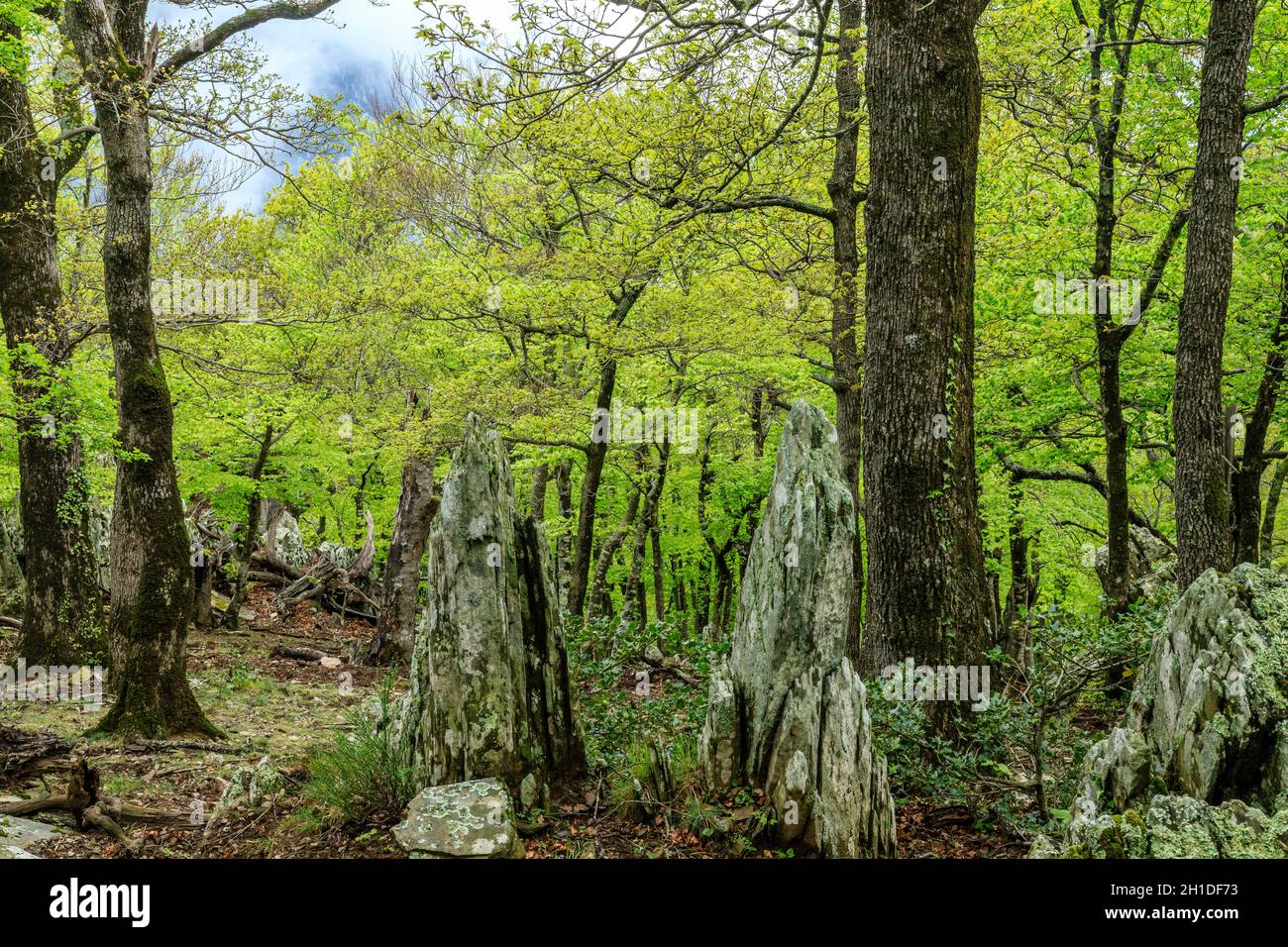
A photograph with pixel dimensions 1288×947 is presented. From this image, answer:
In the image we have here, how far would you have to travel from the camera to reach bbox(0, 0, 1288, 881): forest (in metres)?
5.43

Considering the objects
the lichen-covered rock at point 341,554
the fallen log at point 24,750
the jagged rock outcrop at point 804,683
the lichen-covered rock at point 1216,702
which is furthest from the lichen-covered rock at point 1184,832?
the lichen-covered rock at point 341,554

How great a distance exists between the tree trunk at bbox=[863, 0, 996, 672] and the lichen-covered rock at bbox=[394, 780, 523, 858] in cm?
307

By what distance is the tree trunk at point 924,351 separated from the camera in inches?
252

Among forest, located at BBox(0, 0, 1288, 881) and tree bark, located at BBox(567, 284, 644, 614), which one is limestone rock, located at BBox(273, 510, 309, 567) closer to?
forest, located at BBox(0, 0, 1288, 881)

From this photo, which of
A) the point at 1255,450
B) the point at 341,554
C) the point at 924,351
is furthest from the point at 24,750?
the point at 1255,450

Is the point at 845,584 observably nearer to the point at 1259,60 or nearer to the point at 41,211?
the point at 41,211

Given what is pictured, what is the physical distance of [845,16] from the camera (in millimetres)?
12094

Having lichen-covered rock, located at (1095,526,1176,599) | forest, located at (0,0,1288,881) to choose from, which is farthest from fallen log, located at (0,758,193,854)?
lichen-covered rock, located at (1095,526,1176,599)

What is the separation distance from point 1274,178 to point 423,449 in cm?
1481

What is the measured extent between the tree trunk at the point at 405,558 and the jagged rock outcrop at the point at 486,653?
29.8 ft

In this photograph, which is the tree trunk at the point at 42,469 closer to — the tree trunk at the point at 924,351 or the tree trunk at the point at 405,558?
the tree trunk at the point at 405,558

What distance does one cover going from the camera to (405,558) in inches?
604

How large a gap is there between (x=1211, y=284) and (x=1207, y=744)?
6.59 meters

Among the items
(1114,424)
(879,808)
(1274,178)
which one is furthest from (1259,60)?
(879,808)
